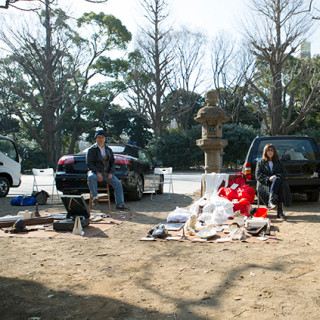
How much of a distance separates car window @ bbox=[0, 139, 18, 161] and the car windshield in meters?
7.79

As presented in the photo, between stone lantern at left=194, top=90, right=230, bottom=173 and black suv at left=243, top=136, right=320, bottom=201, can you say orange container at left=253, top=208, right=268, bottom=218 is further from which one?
stone lantern at left=194, top=90, right=230, bottom=173

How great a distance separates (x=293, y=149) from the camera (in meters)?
8.35

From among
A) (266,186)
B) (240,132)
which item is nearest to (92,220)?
(266,186)

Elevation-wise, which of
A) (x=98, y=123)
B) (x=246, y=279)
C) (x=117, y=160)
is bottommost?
(x=246, y=279)

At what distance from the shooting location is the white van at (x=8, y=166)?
1123 centimetres

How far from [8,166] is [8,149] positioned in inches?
25.3

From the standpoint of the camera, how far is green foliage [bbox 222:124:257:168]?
25812 mm

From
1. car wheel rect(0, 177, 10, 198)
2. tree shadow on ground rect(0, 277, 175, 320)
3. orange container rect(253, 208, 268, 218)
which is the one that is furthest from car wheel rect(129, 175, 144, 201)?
tree shadow on ground rect(0, 277, 175, 320)

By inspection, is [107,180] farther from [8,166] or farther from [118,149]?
[8,166]

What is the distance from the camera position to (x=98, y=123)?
37.2 m

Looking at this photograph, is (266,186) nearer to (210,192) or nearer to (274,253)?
(210,192)

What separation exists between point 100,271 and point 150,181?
6.61 metres

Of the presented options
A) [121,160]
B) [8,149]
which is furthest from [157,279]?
[8,149]

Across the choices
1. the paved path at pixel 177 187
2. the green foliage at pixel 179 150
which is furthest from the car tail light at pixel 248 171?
the green foliage at pixel 179 150
